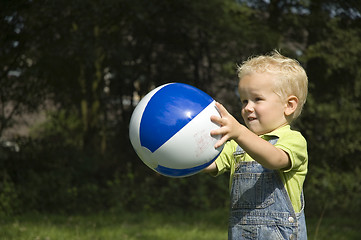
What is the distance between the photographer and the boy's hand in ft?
7.13

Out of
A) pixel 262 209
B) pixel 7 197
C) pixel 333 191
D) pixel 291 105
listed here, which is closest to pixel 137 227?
pixel 7 197

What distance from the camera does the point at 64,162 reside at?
26.8 ft

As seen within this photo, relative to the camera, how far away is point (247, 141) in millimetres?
2164

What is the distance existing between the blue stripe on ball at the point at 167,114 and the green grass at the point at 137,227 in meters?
2.94

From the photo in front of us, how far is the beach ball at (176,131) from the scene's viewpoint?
230 cm

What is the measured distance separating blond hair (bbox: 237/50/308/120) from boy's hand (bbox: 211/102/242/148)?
0.42m

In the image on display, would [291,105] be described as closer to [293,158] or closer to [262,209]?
[293,158]

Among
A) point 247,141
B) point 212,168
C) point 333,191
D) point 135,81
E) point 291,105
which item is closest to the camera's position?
point 247,141

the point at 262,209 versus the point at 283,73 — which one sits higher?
the point at 283,73

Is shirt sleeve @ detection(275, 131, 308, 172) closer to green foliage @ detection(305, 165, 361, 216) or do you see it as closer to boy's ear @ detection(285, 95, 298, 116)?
boy's ear @ detection(285, 95, 298, 116)

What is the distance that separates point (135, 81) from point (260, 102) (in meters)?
6.85

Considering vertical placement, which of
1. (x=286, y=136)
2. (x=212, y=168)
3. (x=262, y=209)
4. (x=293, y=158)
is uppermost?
(x=286, y=136)

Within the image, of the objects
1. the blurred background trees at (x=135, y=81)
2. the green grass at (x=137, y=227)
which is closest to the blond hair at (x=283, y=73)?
the green grass at (x=137, y=227)

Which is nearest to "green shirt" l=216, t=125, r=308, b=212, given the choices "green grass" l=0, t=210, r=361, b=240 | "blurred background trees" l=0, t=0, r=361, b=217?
"green grass" l=0, t=210, r=361, b=240
